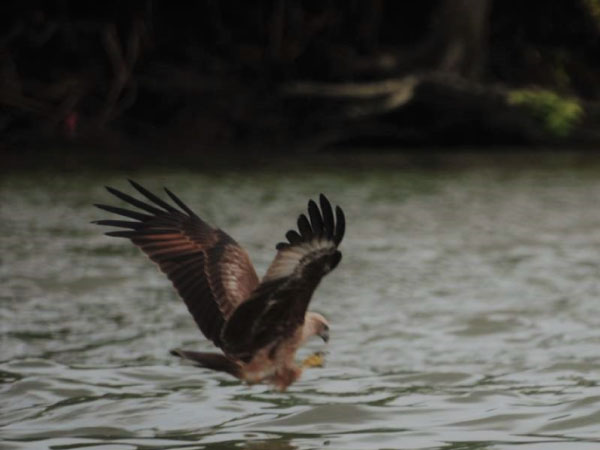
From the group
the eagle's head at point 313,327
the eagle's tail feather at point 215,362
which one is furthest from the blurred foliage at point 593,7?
the eagle's tail feather at point 215,362

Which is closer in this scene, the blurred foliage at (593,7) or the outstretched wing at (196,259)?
the outstretched wing at (196,259)

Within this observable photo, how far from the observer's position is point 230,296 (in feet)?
16.7

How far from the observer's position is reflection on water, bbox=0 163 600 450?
531cm

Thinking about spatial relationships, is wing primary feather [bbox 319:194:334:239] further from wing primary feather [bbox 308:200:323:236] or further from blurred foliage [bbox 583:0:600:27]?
blurred foliage [bbox 583:0:600:27]

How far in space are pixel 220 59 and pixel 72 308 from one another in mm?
11684

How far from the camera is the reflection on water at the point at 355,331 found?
5309 mm

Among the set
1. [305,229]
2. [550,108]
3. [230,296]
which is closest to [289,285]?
[305,229]

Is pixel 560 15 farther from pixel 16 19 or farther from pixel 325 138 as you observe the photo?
pixel 16 19

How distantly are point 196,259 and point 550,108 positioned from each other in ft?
43.8

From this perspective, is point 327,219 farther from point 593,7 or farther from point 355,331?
point 593,7

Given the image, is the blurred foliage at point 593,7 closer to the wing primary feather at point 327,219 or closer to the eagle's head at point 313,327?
the eagle's head at point 313,327

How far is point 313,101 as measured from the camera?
1866 cm

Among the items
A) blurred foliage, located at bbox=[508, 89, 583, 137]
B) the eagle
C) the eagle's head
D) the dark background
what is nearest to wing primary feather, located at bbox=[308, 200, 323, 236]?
the eagle

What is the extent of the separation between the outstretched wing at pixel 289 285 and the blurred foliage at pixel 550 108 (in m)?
13.3
